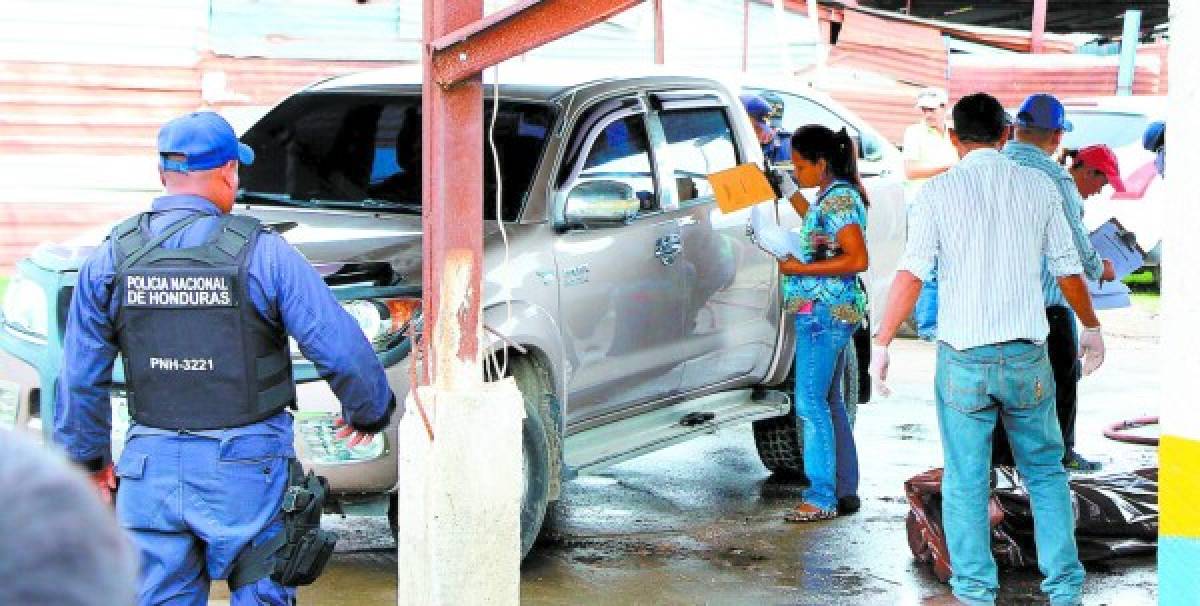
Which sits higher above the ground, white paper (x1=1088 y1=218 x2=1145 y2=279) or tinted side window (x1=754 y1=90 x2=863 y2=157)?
tinted side window (x1=754 y1=90 x2=863 y2=157)

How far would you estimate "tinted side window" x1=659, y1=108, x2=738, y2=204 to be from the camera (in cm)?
796

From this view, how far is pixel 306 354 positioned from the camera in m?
4.53

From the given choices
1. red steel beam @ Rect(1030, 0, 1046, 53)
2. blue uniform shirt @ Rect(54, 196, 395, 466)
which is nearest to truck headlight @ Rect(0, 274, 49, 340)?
blue uniform shirt @ Rect(54, 196, 395, 466)

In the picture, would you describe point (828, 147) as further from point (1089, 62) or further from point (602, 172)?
point (1089, 62)

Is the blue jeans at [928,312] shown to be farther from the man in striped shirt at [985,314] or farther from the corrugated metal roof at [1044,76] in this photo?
the corrugated metal roof at [1044,76]

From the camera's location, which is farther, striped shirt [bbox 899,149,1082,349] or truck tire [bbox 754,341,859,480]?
truck tire [bbox 754,341,859,480]

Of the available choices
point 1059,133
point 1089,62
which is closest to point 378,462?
point 1059,133

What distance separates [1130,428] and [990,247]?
4690 mm

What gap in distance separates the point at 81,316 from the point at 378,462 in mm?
1949

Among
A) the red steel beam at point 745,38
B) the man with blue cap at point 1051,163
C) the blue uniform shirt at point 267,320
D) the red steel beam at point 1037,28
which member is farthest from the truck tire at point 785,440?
the red steel beam at point 1037,28

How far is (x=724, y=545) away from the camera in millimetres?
7707

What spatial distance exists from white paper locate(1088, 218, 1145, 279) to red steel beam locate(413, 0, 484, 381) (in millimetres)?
3873

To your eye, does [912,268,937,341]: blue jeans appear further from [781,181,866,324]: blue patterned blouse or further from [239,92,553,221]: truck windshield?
[239,92,553,221]: truck windshield

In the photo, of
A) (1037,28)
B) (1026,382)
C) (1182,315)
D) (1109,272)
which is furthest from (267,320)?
(1037,28)
